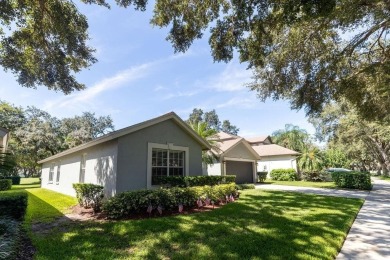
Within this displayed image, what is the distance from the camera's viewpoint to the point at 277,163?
3164 cm

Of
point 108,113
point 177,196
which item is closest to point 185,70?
point 177,196

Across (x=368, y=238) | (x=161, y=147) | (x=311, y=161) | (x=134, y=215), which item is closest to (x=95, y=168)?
(x=161, y=147)

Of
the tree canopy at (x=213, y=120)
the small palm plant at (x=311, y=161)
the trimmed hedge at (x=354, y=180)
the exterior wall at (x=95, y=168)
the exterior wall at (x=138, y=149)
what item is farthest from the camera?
the tree canopy at (x=213, y=120)

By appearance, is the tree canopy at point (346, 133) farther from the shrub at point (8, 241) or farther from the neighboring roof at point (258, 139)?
the shrub at point (8, 241)

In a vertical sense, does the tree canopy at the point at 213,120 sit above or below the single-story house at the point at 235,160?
above

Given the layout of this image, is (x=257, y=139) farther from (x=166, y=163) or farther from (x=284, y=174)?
(x=166, y=163)

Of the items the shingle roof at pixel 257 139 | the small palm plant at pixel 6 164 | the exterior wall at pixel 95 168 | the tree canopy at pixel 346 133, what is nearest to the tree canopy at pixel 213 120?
the shingle roof at pixel 257 139

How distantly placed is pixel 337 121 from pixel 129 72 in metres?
32.3

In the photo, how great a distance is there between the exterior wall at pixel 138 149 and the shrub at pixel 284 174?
20013 mm

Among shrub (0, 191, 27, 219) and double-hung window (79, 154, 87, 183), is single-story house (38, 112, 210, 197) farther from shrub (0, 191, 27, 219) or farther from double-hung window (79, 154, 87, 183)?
shrub (0, 191, 27, 219)

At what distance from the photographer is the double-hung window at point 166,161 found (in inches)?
469

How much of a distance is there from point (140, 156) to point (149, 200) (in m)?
3.12

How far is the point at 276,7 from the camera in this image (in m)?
6.53

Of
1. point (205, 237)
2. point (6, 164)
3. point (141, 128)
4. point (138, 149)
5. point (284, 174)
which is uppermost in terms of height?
point (141, 128)
